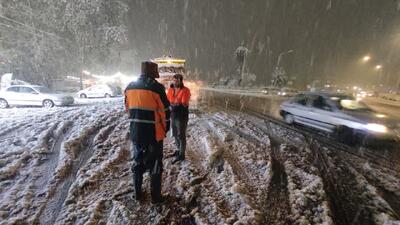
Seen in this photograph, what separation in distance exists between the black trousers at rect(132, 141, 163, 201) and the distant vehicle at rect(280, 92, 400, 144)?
665cm

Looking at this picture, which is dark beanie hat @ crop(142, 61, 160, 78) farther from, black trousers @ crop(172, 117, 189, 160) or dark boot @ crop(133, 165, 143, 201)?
black trousers @ crop(172, 117, 189, 160)

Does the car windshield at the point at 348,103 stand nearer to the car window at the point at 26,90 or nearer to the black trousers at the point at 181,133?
the black trousers at the point at 181,133

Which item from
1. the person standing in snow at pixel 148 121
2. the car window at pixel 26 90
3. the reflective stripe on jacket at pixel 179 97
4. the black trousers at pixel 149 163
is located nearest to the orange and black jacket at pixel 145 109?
the person standing in snow at pixel 148 121

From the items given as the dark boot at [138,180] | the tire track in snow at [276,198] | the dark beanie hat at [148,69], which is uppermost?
the dark beanie hat at [148,69]

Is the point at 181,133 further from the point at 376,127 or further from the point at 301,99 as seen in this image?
the point at 301,99

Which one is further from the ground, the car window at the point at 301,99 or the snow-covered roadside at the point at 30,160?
the car window at the point at 301,99

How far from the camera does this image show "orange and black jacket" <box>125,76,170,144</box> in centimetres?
393

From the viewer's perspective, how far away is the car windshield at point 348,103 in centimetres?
884

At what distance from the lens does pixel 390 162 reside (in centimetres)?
664

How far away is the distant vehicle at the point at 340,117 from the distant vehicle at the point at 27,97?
47.9 ft

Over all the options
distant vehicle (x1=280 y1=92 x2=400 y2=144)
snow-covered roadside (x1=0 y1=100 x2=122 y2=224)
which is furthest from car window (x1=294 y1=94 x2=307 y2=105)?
snow-covered roadside (x1=0 y1=100 x2=122 y2=224)

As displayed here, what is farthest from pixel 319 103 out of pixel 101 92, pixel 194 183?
pixel 101 92

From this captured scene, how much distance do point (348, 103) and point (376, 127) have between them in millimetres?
1618

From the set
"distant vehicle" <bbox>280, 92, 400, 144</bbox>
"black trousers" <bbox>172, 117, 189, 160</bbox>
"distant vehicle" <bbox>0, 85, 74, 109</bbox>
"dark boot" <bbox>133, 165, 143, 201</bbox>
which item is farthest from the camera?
"distant vehicle" <bbox>0, 85, 74, 109</bbox>
